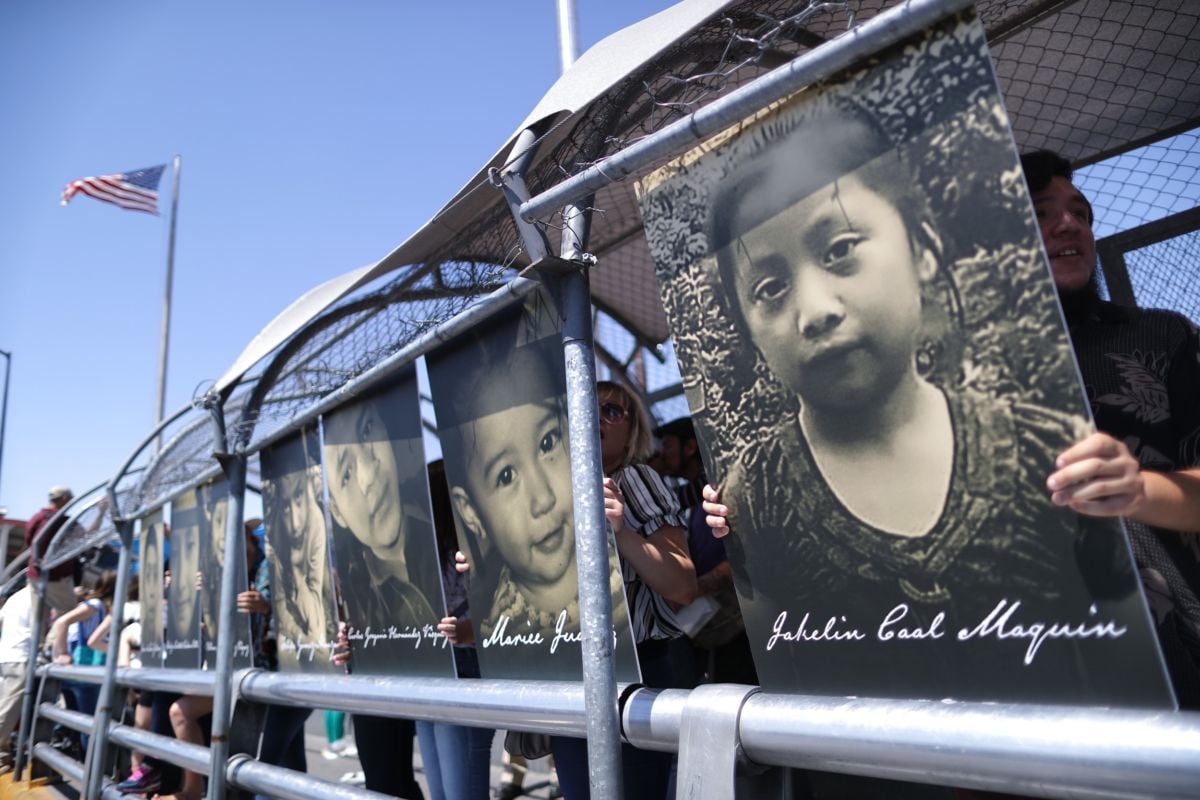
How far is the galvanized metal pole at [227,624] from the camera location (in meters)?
3.00

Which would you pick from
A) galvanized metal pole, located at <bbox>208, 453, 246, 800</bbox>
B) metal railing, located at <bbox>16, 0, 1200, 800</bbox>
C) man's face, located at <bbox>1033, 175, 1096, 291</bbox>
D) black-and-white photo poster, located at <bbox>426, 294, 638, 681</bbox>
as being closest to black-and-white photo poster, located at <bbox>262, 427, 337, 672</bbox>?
galvanized metal pole, located at <bbox>208, 453, 246, 800</bbox>

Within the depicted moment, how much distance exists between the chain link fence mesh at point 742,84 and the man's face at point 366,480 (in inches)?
6.6

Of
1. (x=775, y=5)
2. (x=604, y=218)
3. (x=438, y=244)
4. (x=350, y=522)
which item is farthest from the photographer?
(x=604, y=218)

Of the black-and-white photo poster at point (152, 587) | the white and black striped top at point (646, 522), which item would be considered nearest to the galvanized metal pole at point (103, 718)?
the black-and-white photo poster at point (152, 587)

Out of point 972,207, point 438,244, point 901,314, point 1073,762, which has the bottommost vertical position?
Answer: point 1073,762

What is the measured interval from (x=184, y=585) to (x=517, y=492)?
3265 mm

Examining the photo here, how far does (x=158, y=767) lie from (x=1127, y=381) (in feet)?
19.5

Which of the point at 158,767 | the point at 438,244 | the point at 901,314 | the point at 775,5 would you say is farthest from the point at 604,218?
the point at 158,767

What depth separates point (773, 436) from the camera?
1.44 m

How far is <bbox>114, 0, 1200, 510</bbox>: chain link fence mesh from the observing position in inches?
63.2

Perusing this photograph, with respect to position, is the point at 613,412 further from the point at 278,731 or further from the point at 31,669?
the point at 31,669

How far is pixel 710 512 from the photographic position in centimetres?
158

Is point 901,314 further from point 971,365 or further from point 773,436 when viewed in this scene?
point 773,436

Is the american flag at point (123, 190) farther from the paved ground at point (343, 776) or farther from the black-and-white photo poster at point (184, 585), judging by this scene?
the black-and-white photo poster at point (184, 585)
